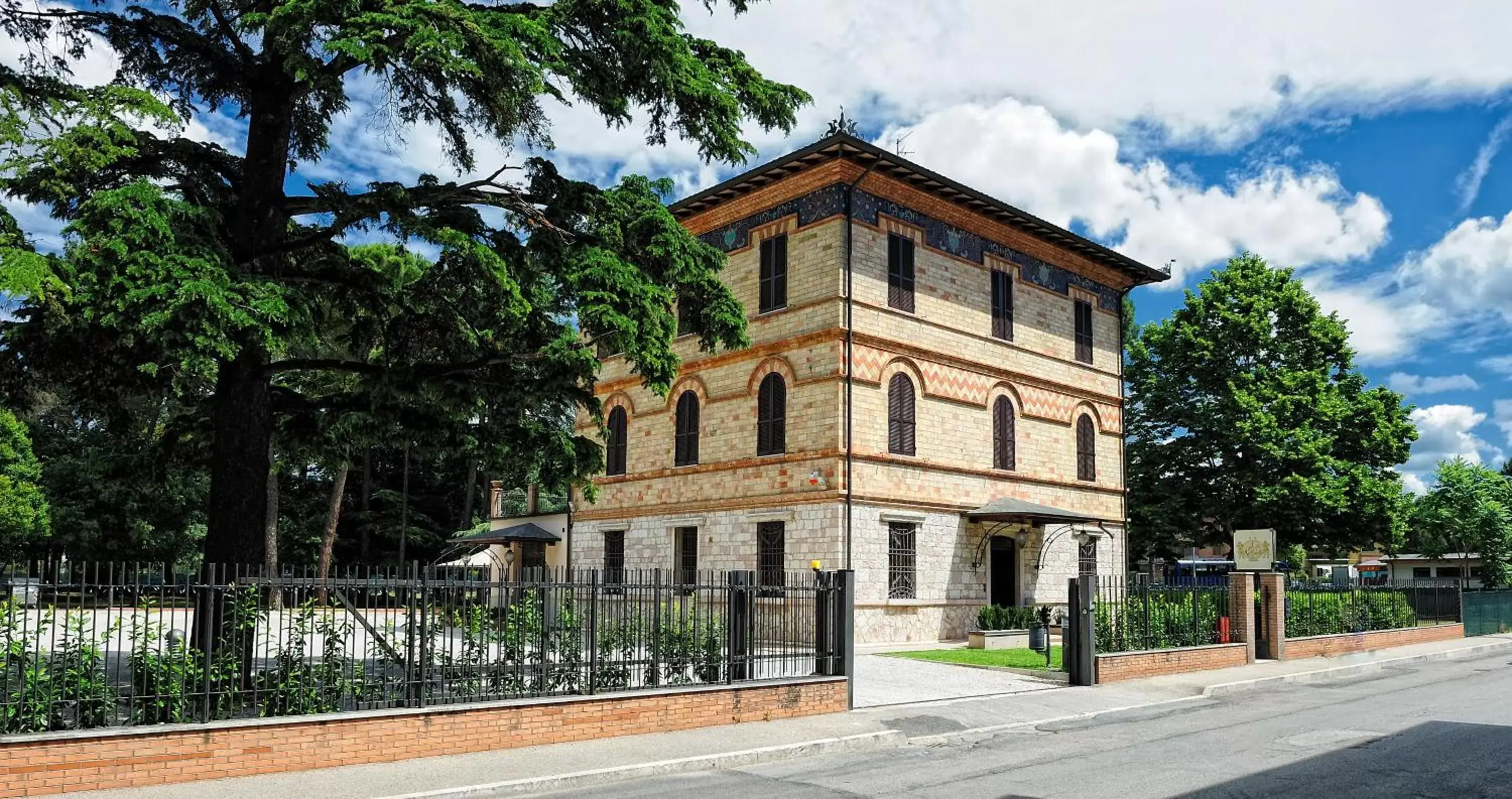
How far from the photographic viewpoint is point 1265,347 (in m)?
36.8

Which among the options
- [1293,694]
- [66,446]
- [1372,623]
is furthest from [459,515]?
[1293,694]

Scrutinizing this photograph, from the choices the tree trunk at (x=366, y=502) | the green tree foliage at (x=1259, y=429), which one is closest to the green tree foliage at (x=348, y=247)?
the green tree foliage at (x=1259, y=429)

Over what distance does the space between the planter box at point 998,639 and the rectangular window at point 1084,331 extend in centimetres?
916

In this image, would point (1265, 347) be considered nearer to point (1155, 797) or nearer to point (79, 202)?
point (1155, 797)

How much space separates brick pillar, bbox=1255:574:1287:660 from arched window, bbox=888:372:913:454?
7798mm

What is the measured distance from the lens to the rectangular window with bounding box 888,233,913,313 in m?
25.5

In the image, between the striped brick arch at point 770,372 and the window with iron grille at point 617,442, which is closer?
the striped brick arch at point 770,372

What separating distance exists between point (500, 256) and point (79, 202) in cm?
477

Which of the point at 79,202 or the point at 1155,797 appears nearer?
the point at 1155,797

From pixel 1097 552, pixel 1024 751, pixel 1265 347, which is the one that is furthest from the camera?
pixel 1265 347

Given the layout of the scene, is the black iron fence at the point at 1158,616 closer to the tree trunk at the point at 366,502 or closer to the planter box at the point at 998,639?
the planter box at the point at 998,639

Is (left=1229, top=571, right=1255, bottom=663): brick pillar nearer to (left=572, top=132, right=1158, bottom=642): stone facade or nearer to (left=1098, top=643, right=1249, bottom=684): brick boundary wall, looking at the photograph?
(left=1098, top=643, right=1249, bottom=684): brick boundary wall

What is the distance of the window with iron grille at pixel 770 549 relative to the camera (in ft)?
81.1

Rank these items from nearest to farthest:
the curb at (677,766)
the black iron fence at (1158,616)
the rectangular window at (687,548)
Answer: the curb at (677,766), the black iron fence at (1158,616), the rectangular window at (687,548)
